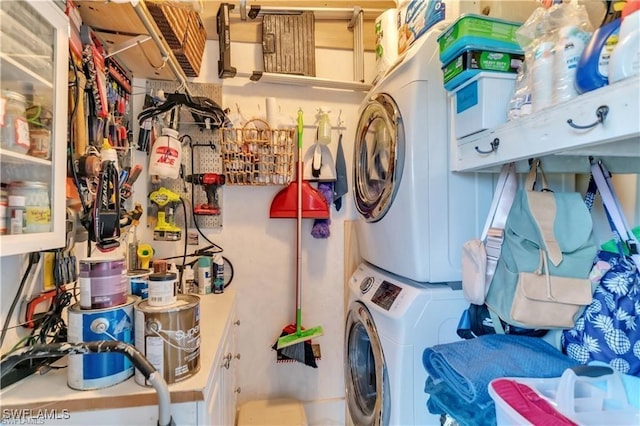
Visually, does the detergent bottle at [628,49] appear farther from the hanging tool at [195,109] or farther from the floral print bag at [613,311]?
the hanging tool at [195,109]

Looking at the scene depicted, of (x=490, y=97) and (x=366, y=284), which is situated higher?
(x=490, y=97)

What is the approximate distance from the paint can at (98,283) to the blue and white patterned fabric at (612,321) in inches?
52.4

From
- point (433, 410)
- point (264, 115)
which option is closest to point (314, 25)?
point (264, 115)

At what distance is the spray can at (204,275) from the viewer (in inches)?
74.2

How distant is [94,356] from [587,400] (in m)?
1.22

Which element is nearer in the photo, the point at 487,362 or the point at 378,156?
the point at 487,362

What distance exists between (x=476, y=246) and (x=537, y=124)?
1.40ft

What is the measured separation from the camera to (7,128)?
2.76ft

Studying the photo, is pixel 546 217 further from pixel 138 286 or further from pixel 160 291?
pixel 138 286

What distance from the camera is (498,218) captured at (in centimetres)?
118

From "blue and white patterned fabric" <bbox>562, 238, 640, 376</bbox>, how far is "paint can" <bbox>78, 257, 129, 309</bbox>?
4.36 ft

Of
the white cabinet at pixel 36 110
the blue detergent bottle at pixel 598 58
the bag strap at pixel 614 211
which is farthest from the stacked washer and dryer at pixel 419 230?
the white cabinet at pixel 36 110

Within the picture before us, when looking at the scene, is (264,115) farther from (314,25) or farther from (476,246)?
(476,246)

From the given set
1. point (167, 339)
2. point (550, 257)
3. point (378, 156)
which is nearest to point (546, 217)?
point (550, 257)
